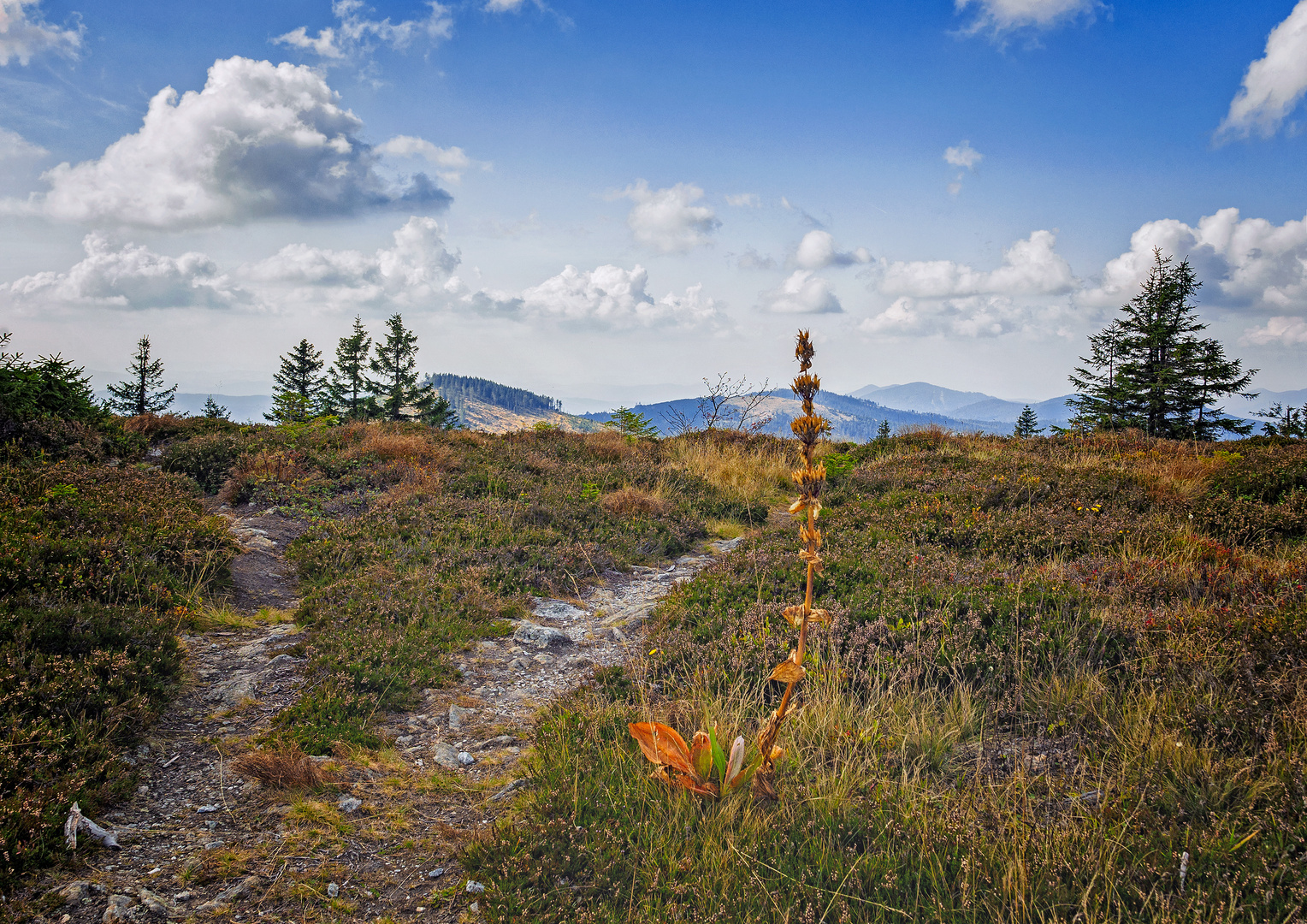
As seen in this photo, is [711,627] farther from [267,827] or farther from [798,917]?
[267,827]

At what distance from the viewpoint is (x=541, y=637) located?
658cm

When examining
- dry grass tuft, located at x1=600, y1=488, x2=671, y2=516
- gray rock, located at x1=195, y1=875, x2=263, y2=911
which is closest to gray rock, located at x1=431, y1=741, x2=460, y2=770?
gray rock, located at x1=195, y1=875, x2=263, y2=911

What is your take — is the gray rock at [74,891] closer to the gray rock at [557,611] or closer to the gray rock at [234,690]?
the gray rock at [234,690]

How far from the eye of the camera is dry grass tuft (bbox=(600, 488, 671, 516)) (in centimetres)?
1070

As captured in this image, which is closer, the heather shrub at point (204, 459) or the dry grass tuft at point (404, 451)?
the heather shrub at point (204, 459)

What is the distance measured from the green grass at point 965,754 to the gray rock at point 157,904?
137cm

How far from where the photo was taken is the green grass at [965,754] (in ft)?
8.92

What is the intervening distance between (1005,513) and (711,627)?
5.45 metres

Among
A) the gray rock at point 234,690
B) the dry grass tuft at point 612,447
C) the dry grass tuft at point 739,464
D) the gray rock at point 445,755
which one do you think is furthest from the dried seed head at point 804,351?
the dry grass tuft at point 612,447

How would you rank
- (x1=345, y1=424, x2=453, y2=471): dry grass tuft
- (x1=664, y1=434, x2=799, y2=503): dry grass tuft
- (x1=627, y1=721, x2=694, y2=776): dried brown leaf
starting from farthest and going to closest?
(x1=664, y1=434, x2=799, y2=503): dry grass tuft, (x1=345, y1=424, x2=453, y2=471): dry grass tuft, (x1=627, y1=721, x2=694, y2=776): dried brown leaf

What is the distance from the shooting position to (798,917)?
2639mm

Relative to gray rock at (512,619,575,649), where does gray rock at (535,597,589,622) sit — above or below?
above

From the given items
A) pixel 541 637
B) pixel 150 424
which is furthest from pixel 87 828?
pixel 150 424

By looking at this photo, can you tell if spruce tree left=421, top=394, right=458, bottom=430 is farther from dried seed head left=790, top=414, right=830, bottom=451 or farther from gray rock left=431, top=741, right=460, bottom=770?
dried seed head left=790, top=414, right=830, bottom=451
